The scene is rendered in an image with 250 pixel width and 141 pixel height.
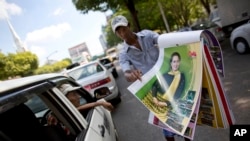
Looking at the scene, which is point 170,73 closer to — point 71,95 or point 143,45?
point 143,45

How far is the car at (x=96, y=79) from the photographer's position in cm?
819

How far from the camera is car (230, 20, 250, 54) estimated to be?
9.22 meters

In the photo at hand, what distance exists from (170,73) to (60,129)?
1.08 metres

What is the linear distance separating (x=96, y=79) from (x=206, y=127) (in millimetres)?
4379

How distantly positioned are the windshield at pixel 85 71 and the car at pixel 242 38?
16.3ft

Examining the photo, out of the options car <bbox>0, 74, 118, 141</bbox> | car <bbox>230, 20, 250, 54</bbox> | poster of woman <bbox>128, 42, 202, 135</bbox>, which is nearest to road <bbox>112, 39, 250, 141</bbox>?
car <bbox>230, 20, 250, 54</bbox>

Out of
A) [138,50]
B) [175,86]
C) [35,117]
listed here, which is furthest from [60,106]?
[138,50]

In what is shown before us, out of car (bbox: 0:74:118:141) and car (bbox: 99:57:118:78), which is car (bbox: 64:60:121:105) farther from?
car (bbox: 99:57:118:78)

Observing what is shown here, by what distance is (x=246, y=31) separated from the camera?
9180 millimetres

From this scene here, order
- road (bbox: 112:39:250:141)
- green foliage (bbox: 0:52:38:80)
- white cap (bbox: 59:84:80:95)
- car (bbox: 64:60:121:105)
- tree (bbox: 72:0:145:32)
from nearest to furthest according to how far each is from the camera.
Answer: white cap (bbox: 59:84:80:95)
road (bbox: 112:39:250:141)
car (bbox: 64:60:121:105)
tree (bbox: 72:0:145:32)
green foliage (bbox: 0:52:38:80)

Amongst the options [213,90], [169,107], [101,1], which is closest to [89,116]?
[169,107]

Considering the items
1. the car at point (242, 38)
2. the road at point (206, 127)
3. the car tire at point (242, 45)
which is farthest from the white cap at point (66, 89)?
the car tire at point (242, 45)

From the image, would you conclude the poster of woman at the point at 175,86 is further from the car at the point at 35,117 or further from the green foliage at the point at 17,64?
the green foliage at the point at 17,64

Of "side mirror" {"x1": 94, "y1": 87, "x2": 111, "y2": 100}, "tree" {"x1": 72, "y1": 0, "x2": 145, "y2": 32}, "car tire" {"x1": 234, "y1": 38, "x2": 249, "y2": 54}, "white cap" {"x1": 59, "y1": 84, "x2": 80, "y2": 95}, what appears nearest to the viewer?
"white cap" {"x1": 59, "y1": 84, "x2": 80, "y2": 95}
